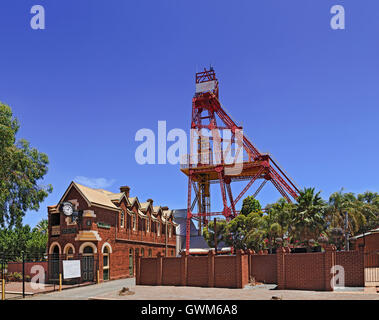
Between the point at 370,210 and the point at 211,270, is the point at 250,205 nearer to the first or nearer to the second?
the point at 370,210

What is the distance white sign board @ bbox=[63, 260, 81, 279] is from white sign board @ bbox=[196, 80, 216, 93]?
37679 millimetres

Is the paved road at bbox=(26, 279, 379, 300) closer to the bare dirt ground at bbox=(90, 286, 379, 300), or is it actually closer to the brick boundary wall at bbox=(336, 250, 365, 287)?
the bare dirt ground at bbox=(90, 286, 379, 300)

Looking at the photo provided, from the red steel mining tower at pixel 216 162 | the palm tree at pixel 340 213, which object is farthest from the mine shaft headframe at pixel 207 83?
the palm tree at pixel 340 213

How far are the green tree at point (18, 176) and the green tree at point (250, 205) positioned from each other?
100 feet

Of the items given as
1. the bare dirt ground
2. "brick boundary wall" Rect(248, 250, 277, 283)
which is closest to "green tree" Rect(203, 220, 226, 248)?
"brick boundary wall" Rect(248, 250, 277, 283)

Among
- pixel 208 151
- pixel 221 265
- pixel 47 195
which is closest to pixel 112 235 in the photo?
pixel 47 195

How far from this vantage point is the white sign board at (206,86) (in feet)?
196

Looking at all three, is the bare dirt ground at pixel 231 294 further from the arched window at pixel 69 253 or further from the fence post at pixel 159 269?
the arched window at pixel 69 253

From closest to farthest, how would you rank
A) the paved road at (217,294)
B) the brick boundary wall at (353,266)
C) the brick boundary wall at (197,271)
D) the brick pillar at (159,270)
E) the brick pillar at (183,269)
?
the paved road at (217,294), the brick boundary wall at (353,266), the brick boundary wall at (197,271), the brick pillar at (183,269), the brick pillar at (159,270)

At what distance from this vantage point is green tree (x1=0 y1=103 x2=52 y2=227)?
33188 millimetres

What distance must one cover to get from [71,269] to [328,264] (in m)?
18.9

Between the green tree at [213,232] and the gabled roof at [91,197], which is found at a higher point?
the gabled roof at [91,197]
